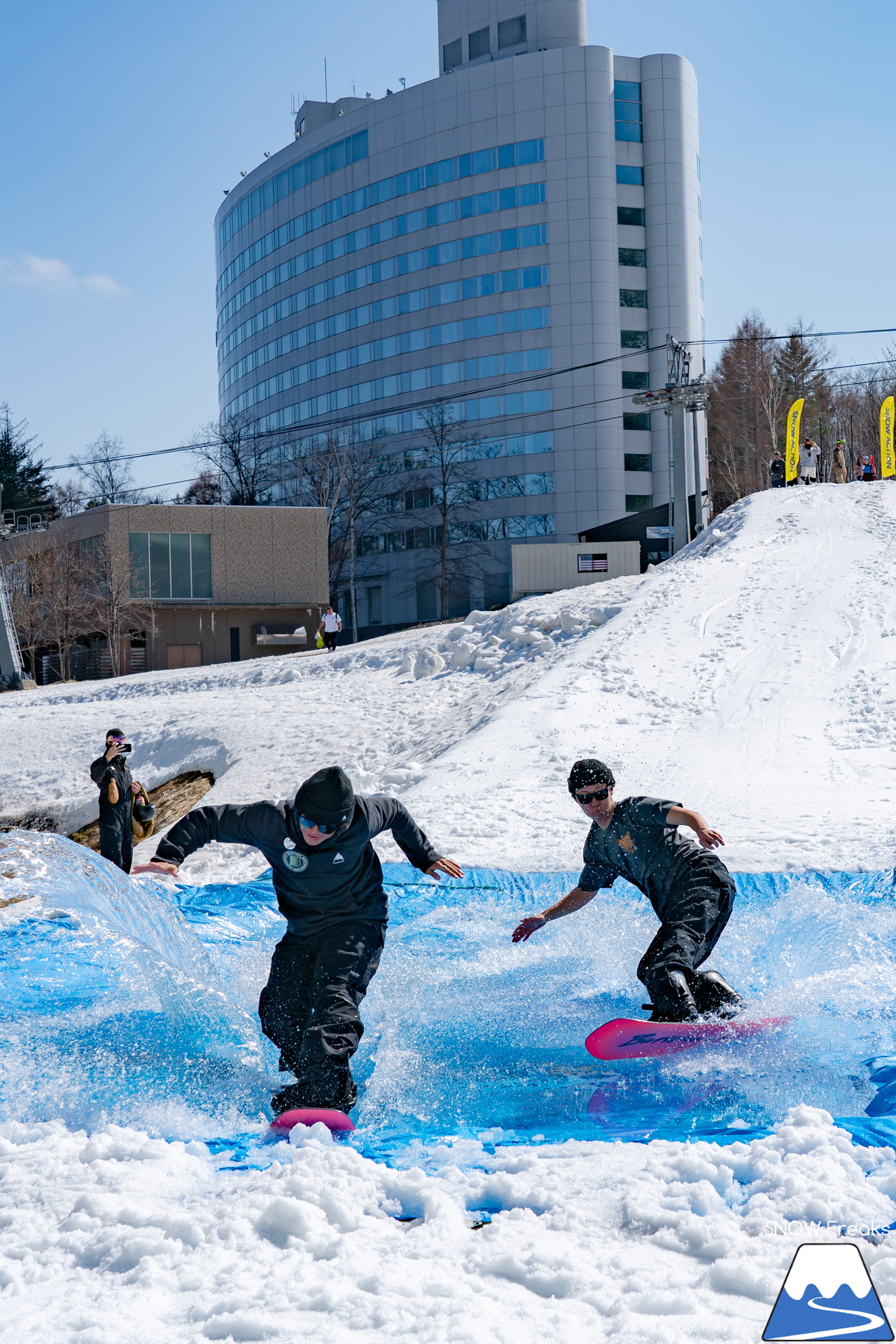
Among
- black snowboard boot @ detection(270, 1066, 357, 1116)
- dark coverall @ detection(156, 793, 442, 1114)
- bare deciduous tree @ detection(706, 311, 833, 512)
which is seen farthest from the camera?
bare deciduous tree @ detection(706, 311, 833, 512)

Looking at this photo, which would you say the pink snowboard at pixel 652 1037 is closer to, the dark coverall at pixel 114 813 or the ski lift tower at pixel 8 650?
the dark coverall at pixel 114 813

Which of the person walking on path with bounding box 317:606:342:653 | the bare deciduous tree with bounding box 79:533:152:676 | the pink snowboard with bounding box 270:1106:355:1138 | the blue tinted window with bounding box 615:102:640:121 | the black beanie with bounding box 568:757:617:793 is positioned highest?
the blue tinted window with bounding box 615:102:640:121

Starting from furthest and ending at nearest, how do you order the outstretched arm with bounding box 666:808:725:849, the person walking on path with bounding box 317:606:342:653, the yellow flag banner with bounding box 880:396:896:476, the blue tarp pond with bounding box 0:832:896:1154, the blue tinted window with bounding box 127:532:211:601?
the blue tinted window with bounding box 127:532:211:601 → the yellow flag banner with bounding box 880:396:896:476 → the person walking on path with bounding box 317:606:342:653 → the outstretched arm with bounding box 666:808:725:849 → the blue tarp pond with bounding box 0:832:896:1154

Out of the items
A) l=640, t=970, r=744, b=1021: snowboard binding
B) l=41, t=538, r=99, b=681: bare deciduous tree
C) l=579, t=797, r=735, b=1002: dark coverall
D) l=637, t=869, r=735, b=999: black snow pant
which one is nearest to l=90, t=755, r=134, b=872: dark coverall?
l=579, t=797, r=735, b=1002: dark coverall

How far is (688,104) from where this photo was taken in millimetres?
60688

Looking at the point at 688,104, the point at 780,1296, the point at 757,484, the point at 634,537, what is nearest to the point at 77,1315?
the point at 780,1296

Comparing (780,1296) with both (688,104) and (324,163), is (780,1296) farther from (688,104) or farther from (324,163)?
(324,163)

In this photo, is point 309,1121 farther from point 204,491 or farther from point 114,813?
point 204,491

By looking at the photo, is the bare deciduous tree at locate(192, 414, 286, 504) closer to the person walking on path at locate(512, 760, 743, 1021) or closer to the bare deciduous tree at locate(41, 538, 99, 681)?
the bare deciduous tree at locate(41, 538, 99, 681)

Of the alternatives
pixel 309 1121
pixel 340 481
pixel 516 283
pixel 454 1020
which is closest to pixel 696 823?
pixel 454 1020

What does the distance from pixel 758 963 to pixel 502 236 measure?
5869cm

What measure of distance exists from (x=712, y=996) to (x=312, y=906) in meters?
1.99

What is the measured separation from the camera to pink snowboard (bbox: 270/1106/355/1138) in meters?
4.12

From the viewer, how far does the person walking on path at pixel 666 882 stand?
5020 millimetres
